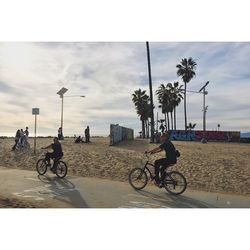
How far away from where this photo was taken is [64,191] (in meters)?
11.0

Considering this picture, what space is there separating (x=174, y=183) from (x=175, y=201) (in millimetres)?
1096

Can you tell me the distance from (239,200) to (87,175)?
6.89 metres

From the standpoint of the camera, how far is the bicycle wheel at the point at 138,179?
1160 centimetres

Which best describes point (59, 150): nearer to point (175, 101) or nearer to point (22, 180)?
point (22, 180)

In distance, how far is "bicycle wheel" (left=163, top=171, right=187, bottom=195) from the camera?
36.0 feet

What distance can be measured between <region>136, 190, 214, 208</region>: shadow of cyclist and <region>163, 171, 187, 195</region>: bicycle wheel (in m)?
0.23

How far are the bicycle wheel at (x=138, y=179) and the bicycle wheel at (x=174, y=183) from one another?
0.78m

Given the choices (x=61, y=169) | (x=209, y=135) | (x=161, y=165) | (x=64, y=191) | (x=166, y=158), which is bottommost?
(x=64, y=191)

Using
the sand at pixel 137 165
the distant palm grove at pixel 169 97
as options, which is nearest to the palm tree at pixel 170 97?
the distant palm grove at pixel 169 97

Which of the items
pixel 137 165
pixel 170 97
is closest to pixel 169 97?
pixel 170 97

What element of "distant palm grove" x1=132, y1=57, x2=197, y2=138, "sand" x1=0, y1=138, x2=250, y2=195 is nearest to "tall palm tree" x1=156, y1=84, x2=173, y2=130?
"distant palm grove" x1=132, y1=57, x2=197, y2=138

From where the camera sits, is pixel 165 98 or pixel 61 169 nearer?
pixel 61 169

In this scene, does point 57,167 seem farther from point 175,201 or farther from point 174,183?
point 175,201

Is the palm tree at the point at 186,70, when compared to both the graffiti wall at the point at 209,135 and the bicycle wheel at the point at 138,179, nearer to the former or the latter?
the graffiti wall at the point at 209,135
